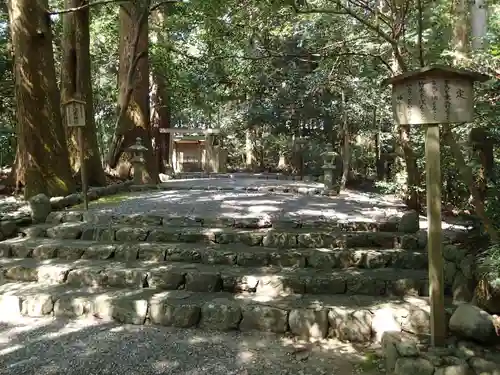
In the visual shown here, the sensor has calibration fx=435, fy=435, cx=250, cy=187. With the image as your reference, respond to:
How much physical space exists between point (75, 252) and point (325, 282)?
3109 mm

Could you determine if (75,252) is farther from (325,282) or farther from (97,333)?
(325,282)

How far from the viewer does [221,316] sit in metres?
3.88

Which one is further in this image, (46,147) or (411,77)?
(46,147)

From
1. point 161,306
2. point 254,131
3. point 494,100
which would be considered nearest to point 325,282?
point 161,306

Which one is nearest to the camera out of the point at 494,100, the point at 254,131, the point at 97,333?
the point at 97,333

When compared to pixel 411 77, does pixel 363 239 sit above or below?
below

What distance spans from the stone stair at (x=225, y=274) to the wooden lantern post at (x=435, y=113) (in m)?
0.51

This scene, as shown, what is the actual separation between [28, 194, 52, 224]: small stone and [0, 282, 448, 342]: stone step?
2.31 m

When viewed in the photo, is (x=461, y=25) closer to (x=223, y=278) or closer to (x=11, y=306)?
(x=223, y=278)

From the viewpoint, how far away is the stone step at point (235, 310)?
3660 mm

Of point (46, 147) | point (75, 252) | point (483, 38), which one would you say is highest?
point (483, 38)

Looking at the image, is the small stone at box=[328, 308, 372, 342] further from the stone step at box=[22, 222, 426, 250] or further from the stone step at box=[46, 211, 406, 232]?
the stone step at box=[46, 211, 406, 232]

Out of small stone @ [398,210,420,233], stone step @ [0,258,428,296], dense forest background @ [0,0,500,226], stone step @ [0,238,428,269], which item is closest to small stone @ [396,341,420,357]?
→ stone step @ [0,258,428,296]

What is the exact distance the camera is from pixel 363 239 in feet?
Answer: 17.0
